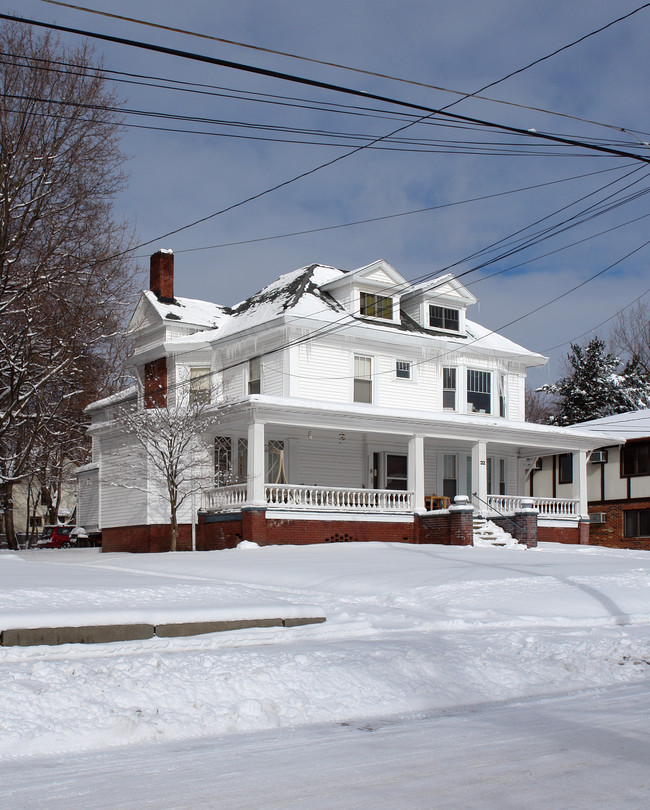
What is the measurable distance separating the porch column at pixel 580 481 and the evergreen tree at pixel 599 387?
2733cm

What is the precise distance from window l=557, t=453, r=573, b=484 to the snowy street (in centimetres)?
3407

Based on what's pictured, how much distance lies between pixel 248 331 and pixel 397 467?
22.7 feet

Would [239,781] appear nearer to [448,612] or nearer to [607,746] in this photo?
A: [607,746]

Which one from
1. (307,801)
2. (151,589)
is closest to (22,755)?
(307,801)

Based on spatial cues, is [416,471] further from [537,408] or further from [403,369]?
[537,408]

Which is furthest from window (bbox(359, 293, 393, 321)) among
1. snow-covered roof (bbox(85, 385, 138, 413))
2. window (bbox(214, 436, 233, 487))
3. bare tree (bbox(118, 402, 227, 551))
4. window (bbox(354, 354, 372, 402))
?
snow-covered roof (bbox(85, 385, 138, 413))

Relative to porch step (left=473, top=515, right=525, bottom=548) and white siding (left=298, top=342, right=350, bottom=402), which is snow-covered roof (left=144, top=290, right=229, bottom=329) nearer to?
white siding (left=298, top=342, right=350, bottom=402)

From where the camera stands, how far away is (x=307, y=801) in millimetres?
5270

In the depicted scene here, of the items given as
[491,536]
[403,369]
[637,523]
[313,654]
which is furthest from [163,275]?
[313,654]

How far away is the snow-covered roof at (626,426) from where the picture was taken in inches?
1517

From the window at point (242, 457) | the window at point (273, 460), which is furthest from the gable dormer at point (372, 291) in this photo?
the window at point (242, 457)

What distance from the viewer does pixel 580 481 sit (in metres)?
32.3

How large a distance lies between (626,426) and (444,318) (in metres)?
11.8

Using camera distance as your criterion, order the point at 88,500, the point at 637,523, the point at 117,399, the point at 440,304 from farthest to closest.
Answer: the point at 88,500 < the point at 637,523 < the point at 117,399 < the point at 440,304
